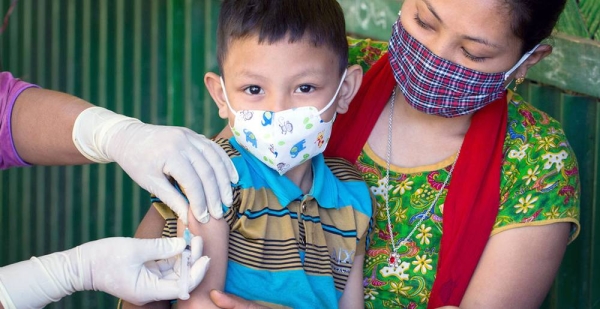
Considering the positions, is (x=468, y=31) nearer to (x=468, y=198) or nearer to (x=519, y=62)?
(x=519, y=62)

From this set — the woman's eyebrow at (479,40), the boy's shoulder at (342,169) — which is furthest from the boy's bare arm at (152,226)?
the woman's eyebrow at (479,40)

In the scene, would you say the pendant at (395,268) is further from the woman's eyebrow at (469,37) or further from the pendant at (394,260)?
the woman's eyebrow at (469,37)

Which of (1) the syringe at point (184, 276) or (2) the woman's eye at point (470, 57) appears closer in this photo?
(1) the syringe at point (184, 276)

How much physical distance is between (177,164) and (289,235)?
15.1 inches

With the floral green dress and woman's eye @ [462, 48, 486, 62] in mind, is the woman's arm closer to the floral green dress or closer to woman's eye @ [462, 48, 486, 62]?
the floral green dress

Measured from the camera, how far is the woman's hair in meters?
2.76

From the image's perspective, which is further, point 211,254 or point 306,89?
point 306,89

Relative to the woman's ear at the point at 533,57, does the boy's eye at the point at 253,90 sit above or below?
below

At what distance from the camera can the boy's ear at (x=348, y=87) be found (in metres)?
2.77

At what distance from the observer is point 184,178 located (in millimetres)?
2447

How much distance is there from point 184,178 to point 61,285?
0.43m

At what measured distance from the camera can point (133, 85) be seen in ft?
16.5

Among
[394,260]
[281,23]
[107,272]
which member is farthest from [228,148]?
[394,260]

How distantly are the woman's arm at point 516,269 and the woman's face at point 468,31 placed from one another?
1.72 feet
